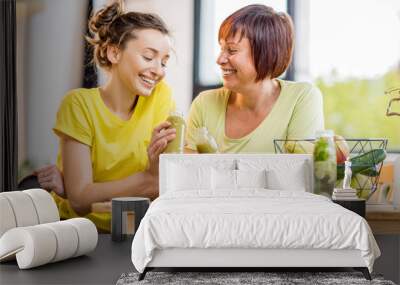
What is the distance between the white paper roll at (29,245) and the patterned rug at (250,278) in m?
0.60

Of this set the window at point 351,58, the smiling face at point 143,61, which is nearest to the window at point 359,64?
the window at point 351,58

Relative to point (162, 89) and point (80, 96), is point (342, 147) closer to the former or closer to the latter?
point (162, 89)

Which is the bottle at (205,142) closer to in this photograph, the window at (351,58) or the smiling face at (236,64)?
the smiling face at (236,64)

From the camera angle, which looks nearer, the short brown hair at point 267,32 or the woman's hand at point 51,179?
the short brown hair at point 267,32

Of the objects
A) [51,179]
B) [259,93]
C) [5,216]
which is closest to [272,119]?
[259,93]

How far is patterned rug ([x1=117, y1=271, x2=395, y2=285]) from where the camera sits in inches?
175

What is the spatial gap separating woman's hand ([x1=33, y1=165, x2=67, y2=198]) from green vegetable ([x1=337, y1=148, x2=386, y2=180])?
272 centimetres

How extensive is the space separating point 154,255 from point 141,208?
162 cm

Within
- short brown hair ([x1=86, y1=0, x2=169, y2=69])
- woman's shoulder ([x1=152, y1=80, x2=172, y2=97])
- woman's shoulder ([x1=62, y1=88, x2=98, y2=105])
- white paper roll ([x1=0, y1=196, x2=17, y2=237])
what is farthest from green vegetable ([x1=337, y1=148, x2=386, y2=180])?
white paper roll ([x1=0, y1=196, x2=17, y2=237])

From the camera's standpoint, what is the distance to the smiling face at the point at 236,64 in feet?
21.2

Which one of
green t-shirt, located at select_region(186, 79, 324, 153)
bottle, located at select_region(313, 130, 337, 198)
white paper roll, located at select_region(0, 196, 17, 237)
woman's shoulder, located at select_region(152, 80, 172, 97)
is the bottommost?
white paper roll, located at select_region(0, 196, 17, 237)

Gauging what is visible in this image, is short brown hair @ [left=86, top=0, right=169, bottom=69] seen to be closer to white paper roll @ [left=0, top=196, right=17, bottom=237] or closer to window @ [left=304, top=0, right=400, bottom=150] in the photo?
window @ [left=304, top=0, right=400, bottom=150]

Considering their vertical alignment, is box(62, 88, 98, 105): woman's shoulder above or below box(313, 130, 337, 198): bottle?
above

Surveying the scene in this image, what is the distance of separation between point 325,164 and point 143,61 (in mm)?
2014
